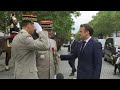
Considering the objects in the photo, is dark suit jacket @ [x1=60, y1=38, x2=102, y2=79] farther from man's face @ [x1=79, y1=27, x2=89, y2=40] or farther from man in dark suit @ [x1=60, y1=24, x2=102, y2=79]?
man's face @ [x1=79, y1=27, x2=89, y2=40]

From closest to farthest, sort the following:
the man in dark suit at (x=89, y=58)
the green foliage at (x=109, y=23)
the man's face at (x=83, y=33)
Answer: the man in dark suit at (x=89, y=58) < the man's face at (x=83, y=33) < the green foliage at (x=109, y=23)

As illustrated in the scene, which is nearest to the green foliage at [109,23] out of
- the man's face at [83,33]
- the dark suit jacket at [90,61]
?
the man's face at [83,33]

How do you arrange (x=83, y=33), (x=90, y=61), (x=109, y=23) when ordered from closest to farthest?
(x=90, y=61), (x=83, y=33), (x=109, y=23)

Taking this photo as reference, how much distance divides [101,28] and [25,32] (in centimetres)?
6584

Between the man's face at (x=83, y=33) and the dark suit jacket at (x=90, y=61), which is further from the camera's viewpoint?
the man's face at (x=83, y=33)

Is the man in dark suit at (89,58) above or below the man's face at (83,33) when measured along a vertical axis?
below

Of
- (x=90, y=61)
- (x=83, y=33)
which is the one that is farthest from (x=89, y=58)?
(x=83, y=33)

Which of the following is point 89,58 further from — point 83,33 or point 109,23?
point 109,23

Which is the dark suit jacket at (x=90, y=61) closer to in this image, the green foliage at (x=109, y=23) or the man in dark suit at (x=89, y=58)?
the man in dark suit at (x=89, y=58)

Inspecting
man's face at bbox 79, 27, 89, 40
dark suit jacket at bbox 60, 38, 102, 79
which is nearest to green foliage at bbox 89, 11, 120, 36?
man's face at bbox 79, 27, 89, 40

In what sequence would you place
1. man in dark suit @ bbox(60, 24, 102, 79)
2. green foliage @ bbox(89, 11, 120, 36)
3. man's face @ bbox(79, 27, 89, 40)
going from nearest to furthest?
man in dark suit @ bbox(60, 24, 102, 79) → man's face @ bbox(79, 27, 89, 40) → green foliage @ bbox(89, 11, 120, 36)
